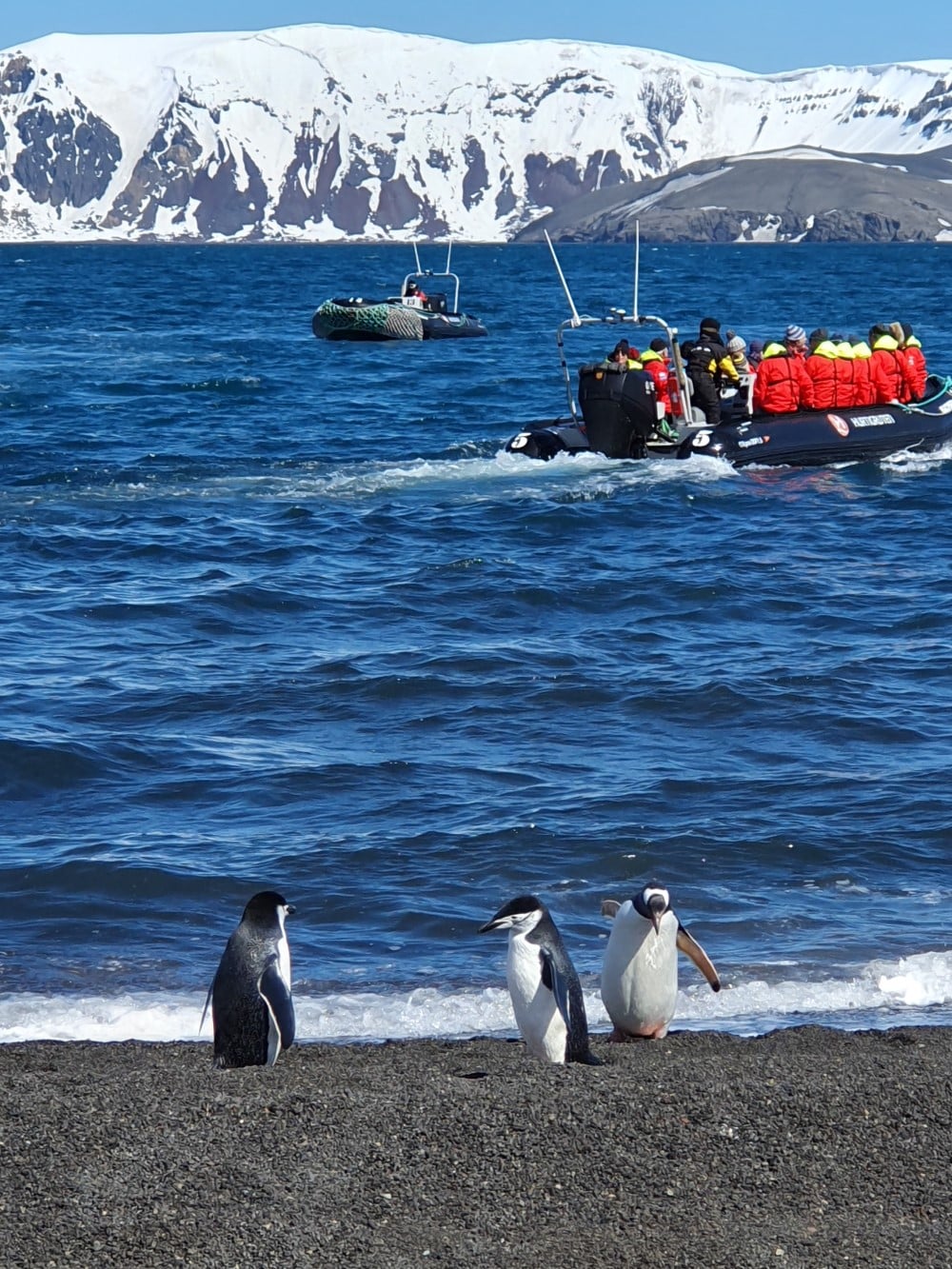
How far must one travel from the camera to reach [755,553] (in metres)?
17.2

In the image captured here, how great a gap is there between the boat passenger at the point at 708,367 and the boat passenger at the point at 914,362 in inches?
87.3

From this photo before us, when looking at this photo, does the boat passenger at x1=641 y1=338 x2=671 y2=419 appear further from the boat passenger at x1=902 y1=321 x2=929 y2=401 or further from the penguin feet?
the penguin feet

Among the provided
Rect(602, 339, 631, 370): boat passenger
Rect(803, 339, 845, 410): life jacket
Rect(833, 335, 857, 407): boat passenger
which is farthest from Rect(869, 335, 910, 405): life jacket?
Rect(602, 339, 631, 370): boat passenger

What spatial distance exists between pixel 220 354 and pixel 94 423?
44.9ft

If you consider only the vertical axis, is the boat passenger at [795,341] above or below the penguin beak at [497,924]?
above

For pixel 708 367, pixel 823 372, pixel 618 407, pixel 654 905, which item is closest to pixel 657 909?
pixel 654 905

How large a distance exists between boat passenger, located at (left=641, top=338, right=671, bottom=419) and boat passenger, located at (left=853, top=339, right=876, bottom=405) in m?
2.40

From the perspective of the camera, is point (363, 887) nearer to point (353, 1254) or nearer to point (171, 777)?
point (171, 777)

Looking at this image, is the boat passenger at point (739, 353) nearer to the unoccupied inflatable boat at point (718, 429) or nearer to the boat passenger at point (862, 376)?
the unoccupied inflatable boat at point (718, 429)

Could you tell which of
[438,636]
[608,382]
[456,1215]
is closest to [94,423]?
[608,382]

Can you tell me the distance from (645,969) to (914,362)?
16455 millimetres

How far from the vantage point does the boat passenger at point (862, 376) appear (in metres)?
20.8

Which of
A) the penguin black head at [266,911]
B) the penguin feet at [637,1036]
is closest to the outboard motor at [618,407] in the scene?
the penguin feet at [637,1036]

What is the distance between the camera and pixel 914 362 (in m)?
21.6
